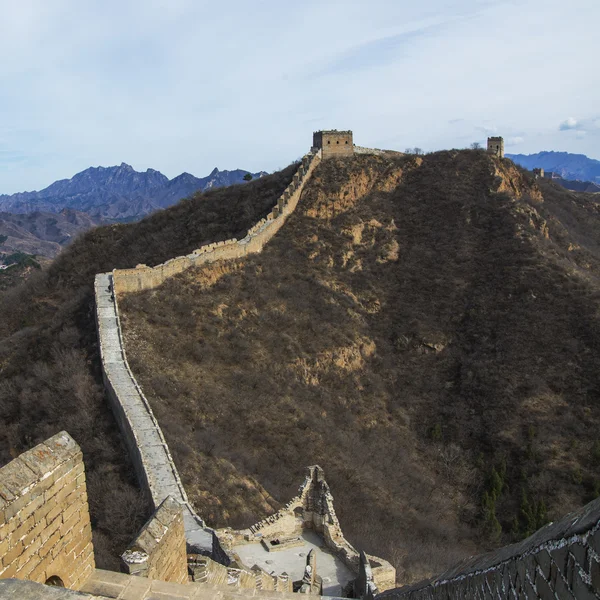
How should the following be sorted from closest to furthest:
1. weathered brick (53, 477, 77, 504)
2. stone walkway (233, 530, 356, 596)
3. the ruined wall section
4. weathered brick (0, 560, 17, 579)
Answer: weathered brick (0, 560, 17, 579), weathered brick (53, 477, 77, 504), stone walkway (233, 530, 356, 596), the ruined wall section

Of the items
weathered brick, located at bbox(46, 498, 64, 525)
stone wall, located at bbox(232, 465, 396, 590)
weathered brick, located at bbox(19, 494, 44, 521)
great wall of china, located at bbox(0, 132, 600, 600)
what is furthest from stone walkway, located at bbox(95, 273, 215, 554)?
weathered brick, located at bbox(19, 494, 44, 521)

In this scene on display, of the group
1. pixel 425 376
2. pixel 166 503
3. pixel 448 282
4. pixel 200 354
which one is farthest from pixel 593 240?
pixel 166 503

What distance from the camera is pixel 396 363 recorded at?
37.0 metres

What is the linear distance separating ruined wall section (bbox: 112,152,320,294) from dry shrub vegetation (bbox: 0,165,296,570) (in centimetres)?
174

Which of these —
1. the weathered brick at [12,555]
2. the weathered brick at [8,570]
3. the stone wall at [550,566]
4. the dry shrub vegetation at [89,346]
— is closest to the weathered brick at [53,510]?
the weathered brick at [12,555]

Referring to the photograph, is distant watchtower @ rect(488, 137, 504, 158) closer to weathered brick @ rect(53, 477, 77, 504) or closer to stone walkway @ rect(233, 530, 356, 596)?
stone walkway @ rect(233, 530, 356, 596)

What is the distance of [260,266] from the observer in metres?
37.6

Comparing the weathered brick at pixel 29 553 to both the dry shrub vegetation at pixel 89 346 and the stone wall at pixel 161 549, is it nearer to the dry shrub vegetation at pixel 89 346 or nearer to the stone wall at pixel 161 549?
the stone wall at pixel 161 549

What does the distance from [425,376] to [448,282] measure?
8896 mm

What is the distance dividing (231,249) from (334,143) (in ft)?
61.2

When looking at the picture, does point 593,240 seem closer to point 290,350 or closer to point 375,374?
point 375,374

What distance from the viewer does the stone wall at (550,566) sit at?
8.20 ft

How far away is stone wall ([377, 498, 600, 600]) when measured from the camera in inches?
98.4

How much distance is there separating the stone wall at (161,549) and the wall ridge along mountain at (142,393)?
6419mm
